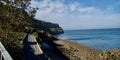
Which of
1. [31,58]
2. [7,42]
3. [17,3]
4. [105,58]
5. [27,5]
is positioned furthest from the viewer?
[31,58]

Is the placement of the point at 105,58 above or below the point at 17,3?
below

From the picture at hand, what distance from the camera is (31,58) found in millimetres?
21844

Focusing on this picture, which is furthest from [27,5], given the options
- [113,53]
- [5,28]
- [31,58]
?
[113,53]

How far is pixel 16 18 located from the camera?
17.9m

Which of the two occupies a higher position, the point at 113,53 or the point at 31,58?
the point at 113,53

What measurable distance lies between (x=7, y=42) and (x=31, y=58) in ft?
18.2

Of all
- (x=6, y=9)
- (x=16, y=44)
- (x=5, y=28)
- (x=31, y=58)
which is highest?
(x=6, y=9)

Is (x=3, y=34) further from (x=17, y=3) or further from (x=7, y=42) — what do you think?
(x=17, y=3)

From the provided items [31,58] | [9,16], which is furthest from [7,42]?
[31,58]

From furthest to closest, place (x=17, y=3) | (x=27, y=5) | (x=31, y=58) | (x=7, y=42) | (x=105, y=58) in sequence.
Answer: (x=31, y=58), (x=27, y=5), (x=17, y=3), (x=7, y=42), (x=105, y=58)

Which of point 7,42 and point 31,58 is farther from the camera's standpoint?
point 31,58

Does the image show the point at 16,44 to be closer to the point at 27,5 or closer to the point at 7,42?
the point at 7,42

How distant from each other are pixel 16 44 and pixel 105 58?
9867 mm

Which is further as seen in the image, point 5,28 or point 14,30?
point 14,30
